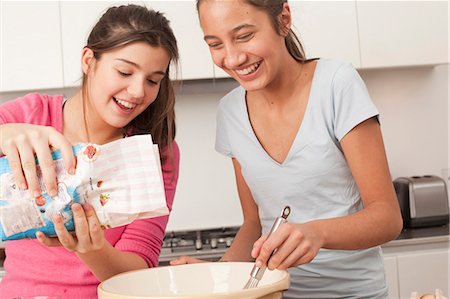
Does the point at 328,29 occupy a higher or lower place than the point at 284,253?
higher

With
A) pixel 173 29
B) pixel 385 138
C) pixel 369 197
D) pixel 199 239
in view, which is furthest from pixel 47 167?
pixel 385 138

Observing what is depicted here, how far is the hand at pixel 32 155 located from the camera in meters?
0.97

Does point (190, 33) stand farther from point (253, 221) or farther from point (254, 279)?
point (254, 279)

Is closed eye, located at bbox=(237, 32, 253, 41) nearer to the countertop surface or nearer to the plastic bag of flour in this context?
the plastic bag of flour

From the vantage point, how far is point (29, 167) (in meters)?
0.98

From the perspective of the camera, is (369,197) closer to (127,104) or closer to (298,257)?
(298,257)

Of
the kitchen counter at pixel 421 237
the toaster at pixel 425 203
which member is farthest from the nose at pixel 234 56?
the toaster at pixel 425 203

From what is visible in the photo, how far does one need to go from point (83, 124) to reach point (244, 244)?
446mm

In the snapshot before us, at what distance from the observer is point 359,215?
1.32 metres

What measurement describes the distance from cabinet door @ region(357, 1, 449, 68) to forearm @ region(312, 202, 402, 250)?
5.51 feet

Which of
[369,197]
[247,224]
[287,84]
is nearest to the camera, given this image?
[369,197]

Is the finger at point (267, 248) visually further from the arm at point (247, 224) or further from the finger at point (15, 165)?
the arm at point (247, 224)

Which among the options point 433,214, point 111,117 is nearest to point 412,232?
point 433,214

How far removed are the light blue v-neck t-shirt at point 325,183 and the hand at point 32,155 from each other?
629 millimetres
